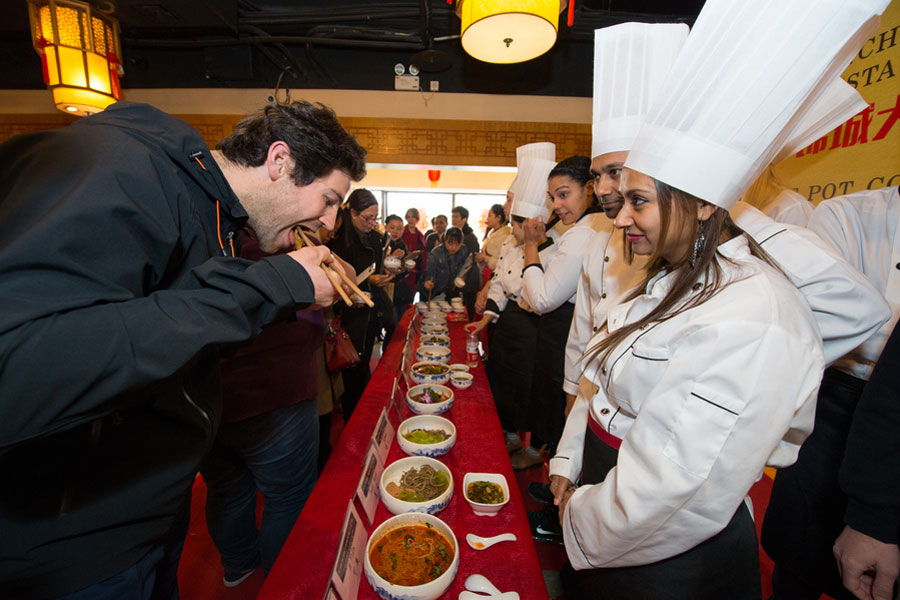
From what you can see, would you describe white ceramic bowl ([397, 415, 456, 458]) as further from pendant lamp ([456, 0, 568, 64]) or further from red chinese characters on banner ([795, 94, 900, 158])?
red chinese characters on banner ([795, 94, 900, 158])

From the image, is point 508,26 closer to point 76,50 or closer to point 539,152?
point 539,152

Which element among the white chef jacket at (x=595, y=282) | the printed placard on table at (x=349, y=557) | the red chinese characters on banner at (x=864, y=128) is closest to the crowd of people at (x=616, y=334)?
the white chef jacket at (x=595, y=282)

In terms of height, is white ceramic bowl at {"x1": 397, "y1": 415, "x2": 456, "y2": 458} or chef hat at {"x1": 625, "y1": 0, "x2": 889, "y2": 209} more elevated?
chef hat at {"x1": 625, "y1": 0, "x2": 889, "y2": 209}

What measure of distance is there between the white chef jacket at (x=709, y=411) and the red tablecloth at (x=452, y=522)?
211 millimetres

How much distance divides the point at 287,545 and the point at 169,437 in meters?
0.42

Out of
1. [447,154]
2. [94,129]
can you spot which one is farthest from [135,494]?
[447,154]

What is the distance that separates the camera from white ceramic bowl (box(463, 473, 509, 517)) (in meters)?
1.02

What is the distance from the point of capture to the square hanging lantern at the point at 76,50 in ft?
7.82

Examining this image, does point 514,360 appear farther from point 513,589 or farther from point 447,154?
point 447,154

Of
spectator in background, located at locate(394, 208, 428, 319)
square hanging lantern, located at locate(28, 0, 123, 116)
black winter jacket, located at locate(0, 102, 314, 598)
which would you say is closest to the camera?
black winter jacket, located at locate(0, 102, 314, 598)

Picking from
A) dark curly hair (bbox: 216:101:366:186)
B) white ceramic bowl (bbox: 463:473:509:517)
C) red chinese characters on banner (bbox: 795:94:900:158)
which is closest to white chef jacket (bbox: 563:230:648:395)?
white ceramic bowl (bbox: 463:473:509:517)

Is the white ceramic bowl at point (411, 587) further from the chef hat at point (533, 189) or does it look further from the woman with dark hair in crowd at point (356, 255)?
the chef hat at point (533, 189)

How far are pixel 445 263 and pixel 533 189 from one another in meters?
2.66

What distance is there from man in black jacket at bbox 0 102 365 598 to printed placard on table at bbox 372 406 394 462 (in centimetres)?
45
